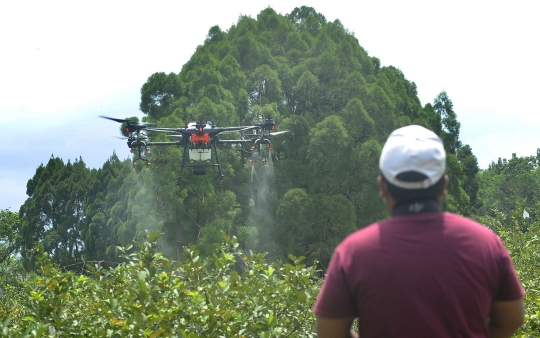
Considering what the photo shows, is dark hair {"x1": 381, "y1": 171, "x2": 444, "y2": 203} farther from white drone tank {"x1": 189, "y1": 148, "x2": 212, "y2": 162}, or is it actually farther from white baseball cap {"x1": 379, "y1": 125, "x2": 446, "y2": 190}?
white drone tank {"x1": 189, "y1": 148, "x2": 212, "y2": 162}

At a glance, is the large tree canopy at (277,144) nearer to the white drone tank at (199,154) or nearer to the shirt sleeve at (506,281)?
the white drone tank at (199,154)

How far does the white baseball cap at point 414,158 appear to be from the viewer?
242 centimetres

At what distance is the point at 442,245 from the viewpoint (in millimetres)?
2367

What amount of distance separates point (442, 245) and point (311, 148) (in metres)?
31.1

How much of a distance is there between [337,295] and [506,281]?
575mm

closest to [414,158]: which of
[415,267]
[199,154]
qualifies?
[415,267]

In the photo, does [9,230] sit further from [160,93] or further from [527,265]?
[527,265]

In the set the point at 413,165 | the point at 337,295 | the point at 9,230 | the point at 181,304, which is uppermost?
the point at 413,165

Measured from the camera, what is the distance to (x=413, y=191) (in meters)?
2.44

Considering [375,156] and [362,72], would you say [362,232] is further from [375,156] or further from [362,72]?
[362,72]

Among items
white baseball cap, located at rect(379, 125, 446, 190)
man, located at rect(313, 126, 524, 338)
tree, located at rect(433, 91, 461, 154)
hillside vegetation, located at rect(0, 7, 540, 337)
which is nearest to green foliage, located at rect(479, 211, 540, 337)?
man, located at rect(313, 126, 524, 338)

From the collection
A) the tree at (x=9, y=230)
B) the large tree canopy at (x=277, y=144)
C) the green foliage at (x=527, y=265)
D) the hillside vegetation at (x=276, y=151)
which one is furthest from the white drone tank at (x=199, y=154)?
the tree at (x=9, y=230)

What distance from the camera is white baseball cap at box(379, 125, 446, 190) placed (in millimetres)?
2416

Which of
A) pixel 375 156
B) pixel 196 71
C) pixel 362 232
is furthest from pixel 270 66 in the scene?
pixel 362 232
